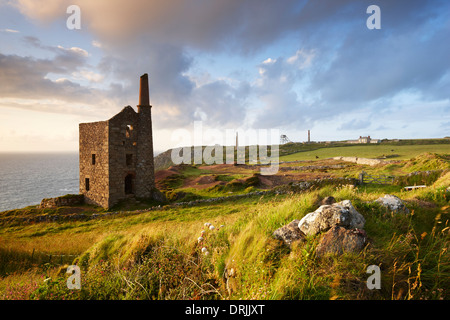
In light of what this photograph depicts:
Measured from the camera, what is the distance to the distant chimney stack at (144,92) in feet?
77.9

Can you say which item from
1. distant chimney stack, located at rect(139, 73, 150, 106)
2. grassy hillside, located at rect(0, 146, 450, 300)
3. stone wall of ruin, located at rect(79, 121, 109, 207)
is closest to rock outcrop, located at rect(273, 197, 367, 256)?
grassy hillside, located at rect(0, 146, 450, 300)

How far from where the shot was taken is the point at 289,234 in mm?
4582

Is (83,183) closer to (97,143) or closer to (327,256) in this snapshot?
(97,143)

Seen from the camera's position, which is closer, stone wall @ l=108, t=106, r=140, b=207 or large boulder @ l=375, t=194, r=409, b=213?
large boulder @ l=375, t=194, r=409, b=213

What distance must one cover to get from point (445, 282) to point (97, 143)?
25215mm

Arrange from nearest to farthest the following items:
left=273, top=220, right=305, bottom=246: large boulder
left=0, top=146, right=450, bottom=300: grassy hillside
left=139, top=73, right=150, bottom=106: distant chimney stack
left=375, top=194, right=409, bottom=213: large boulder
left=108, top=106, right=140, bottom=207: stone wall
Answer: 1. left=0, top=146, right=450, bottom=300: grassy hillside
2. left=273, top=220, right=305, bottom=246: large boulder
3. left=375, top=194, right=409, bottom=213: large boulder
4. left=108, top=106, right=140, bottom=207: stone wall
5. left=139, top=73, right=150, bottom=106: distant chimney stack

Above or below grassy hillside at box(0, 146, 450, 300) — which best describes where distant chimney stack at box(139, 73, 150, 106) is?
above

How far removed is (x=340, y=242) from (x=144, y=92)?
24.5 metres

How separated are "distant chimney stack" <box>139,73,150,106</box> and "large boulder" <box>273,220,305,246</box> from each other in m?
23.0

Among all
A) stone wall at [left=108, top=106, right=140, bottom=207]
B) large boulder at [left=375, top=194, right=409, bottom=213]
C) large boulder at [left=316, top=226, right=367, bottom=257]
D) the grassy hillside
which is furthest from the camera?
stone wall at [left=108, top=106, right=140, bottom=207]

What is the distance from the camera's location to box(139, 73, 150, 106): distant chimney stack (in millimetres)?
23734

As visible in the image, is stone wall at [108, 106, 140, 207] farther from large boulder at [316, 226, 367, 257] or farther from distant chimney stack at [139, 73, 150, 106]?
large boulder at [316, 226, 367, 257]
